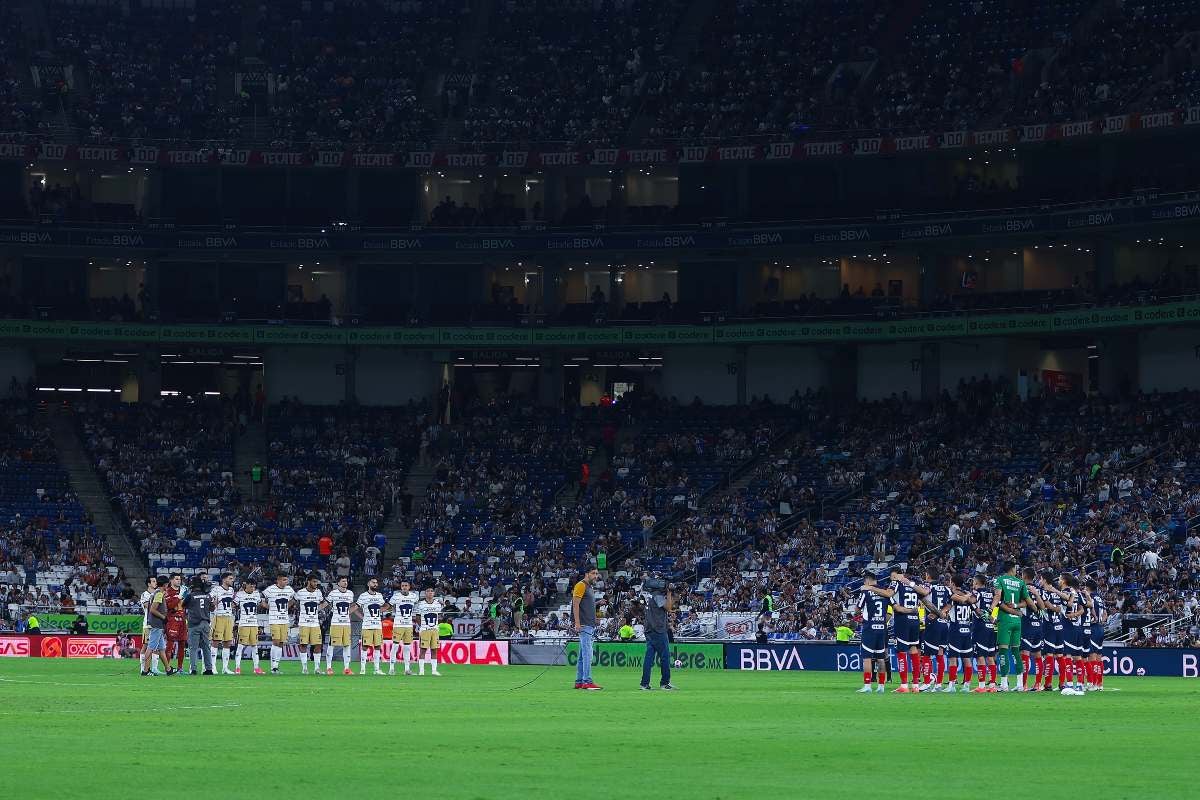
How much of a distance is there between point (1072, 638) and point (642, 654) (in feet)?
68.7

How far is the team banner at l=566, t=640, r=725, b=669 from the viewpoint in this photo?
5434 centimetres

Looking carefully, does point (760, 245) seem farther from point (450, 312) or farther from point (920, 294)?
point (450, 312)

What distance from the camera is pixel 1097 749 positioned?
21.7 metres

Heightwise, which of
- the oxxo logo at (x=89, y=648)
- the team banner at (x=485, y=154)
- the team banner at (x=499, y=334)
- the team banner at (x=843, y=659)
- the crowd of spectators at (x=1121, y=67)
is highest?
the crowd of spectators at (x=1121, y=67)

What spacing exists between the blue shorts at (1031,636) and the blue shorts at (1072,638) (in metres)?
0.46

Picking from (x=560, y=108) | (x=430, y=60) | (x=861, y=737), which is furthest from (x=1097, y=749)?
(x=430, y=60)

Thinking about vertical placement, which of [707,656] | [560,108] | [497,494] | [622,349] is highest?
[560,108]

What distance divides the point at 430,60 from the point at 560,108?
25.8 ft

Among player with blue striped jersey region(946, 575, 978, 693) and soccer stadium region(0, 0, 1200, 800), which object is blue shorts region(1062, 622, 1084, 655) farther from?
soccer stadium region(0, 0, 1200, 800)

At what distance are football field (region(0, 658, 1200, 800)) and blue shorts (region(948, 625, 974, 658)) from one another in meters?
1.58

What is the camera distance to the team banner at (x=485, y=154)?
254 ft

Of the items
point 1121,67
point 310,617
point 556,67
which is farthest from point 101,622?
point 1121,67

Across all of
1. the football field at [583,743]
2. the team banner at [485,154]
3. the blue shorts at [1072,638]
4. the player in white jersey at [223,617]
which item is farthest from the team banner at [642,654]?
the team banner at [485,154]

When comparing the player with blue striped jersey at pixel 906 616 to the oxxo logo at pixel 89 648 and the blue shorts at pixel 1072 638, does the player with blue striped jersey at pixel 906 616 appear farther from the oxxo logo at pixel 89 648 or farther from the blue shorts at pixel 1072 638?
the oxxo logo at pixel 89 648
